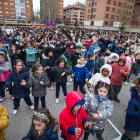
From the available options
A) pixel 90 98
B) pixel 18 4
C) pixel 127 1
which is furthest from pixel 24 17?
pixel 90 98

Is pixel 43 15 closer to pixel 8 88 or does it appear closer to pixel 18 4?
pixel 18 4

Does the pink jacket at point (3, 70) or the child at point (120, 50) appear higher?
the child at point (120, 50)

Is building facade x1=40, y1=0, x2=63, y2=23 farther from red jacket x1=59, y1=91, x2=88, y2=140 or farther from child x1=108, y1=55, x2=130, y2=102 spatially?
red jacket x1=59, y1=91, x2=88, y2=140

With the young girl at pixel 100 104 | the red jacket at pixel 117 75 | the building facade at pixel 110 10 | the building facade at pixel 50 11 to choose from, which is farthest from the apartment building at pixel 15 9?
the young girl at pixel 100 104

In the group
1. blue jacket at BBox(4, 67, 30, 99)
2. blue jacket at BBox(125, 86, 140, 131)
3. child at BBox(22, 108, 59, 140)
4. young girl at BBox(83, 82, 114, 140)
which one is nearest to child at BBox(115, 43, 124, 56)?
blue jacket at BBox(125, 86, 140, 131)

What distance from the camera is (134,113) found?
6.11 ft

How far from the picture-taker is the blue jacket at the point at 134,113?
1887mm

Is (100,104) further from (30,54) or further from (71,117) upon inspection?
(30,54)

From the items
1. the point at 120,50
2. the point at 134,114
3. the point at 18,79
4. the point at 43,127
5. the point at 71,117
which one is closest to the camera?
the point at 43,127

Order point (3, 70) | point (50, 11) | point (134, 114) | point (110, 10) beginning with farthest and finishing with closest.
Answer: point (50, 11) < point (110, 10) < point (3, 70) < point (134, 114)

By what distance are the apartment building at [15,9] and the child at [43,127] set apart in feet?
241

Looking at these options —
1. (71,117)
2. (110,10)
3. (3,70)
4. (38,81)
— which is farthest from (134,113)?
(110,10)

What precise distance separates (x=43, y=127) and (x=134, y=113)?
1608 mm

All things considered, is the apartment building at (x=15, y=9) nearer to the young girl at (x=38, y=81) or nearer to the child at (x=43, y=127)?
the young girl at (x=38, y=81)
